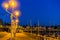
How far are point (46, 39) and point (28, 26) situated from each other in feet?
429

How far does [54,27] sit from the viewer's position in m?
200

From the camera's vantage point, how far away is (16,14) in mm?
36344

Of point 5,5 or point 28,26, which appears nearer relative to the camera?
point 5,5

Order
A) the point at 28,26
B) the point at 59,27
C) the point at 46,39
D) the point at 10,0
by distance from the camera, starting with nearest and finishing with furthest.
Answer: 1. the point at 10,0
2. the point at 46,39
3. the point at 28,26
4. the point at 59,27

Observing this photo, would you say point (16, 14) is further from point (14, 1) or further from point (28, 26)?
point (28, 26)

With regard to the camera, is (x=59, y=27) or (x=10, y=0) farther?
(x=59, y=27)

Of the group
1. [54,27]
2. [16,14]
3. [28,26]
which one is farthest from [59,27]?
[16,14]

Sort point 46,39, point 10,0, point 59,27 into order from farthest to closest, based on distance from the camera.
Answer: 1. point 59,27
2. point 46,39
3. point 10,0

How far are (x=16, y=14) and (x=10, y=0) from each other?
27.5ft

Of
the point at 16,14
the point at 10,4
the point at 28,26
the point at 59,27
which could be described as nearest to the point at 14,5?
the point at 10,4

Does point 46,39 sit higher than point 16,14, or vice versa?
point 16,14

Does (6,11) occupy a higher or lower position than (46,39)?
higher

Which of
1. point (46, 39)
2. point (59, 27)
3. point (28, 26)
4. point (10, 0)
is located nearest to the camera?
point (10, 0)

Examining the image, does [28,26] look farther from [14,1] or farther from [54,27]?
[14,1]
